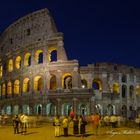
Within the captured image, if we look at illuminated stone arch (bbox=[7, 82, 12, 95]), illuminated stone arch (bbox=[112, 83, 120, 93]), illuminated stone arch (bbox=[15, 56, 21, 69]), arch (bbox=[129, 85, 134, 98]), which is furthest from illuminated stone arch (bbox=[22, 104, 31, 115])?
arch (bbox=[129, 85, 134, 98])

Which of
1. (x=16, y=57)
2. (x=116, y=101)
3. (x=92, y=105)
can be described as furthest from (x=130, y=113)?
(x=16, y=57)

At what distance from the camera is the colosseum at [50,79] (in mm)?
50312

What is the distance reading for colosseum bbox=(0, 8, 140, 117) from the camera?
165ft

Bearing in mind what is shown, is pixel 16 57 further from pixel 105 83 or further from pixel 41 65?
pixel 105 83

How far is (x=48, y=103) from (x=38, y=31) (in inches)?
463

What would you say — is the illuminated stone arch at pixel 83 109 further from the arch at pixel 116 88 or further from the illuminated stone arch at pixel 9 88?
the illuminated stone arch at pixel 9 88

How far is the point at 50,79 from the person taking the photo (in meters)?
56.3

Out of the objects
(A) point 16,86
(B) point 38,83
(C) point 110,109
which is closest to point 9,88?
(A) point 16,86

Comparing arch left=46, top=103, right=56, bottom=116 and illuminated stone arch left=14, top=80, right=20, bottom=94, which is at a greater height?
illuminated stone arch left=14, top=80, right=20, bottom=94

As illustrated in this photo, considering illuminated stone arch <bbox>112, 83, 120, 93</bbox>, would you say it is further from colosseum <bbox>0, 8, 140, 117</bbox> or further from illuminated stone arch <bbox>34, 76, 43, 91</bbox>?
illuminated stone arch <bbox>34, 76, 43, 91</bbox>

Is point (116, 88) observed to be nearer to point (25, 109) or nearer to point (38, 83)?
point (38, 83)

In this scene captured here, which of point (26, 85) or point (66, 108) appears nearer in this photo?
point (66, 108)

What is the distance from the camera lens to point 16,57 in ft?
192

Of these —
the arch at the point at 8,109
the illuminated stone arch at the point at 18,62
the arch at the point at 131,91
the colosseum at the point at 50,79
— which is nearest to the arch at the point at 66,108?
the colosseum at the point at 50,79
